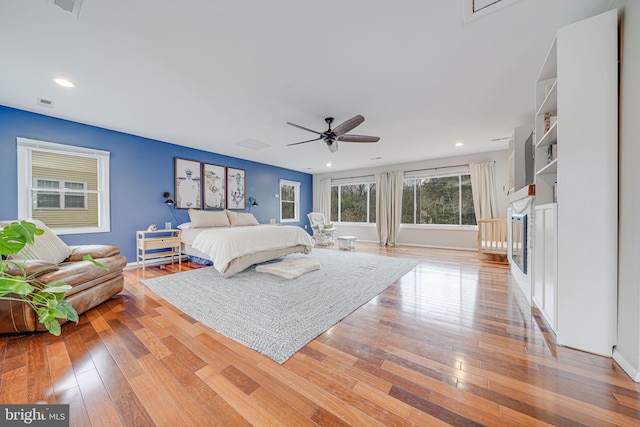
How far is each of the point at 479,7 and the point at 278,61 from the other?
158 cm

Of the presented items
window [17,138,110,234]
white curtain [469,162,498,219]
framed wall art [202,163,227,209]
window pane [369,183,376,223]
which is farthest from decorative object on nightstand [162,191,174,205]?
white curtain [469,162,498,219]

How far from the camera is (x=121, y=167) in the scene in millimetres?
4043

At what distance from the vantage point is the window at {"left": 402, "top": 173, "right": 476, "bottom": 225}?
19.5 feet

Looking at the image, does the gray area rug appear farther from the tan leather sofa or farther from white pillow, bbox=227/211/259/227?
white pillow, bbox=227/211/259/227

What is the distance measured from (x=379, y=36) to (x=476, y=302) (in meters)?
2.69

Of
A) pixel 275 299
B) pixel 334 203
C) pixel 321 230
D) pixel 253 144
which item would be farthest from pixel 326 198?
pixel 275 299

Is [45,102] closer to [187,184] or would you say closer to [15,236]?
[187,184]

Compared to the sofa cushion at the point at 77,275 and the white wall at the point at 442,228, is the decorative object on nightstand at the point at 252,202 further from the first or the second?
Result: the sofa cushion at the point at 77,275

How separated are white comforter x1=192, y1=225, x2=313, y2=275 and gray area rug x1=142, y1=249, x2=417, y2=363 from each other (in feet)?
1.02

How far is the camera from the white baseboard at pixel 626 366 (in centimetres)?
133

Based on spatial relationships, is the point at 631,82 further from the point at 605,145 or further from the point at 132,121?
the point at 132,121

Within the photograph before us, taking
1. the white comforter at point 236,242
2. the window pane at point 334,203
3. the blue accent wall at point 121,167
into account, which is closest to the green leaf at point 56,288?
the white comforter at point 236,242

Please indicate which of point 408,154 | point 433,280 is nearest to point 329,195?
point 408,154

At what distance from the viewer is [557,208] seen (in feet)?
5.61
